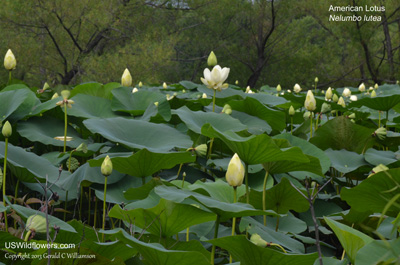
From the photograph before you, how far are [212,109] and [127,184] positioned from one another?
692mm

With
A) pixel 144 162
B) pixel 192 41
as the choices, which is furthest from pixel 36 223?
pixel 192 41

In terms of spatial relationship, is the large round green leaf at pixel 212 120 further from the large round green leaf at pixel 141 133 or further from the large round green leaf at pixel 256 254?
the large round green leaf at pixel 256 254

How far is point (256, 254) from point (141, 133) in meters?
0.77

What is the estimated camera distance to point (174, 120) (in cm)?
182

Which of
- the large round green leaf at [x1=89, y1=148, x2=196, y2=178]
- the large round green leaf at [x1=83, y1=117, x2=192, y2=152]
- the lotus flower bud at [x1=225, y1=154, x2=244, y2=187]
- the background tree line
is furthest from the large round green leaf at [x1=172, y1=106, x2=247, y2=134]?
the background tree line

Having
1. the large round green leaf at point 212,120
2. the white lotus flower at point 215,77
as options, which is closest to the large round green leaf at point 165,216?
the large round green leaf at point 212,120

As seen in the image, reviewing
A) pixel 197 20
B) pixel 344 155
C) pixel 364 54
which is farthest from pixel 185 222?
pixel 197 20

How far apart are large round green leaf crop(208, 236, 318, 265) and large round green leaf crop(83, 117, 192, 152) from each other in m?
0.60

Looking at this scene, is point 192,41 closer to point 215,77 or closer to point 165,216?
point 215,77

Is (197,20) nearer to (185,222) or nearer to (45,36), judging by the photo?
(45,36)

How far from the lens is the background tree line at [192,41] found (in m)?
9.84

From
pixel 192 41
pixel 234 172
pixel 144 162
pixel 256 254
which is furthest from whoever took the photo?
pixel 192 41

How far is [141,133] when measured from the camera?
58.4 inches

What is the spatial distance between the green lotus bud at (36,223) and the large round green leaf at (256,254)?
0.99ft
